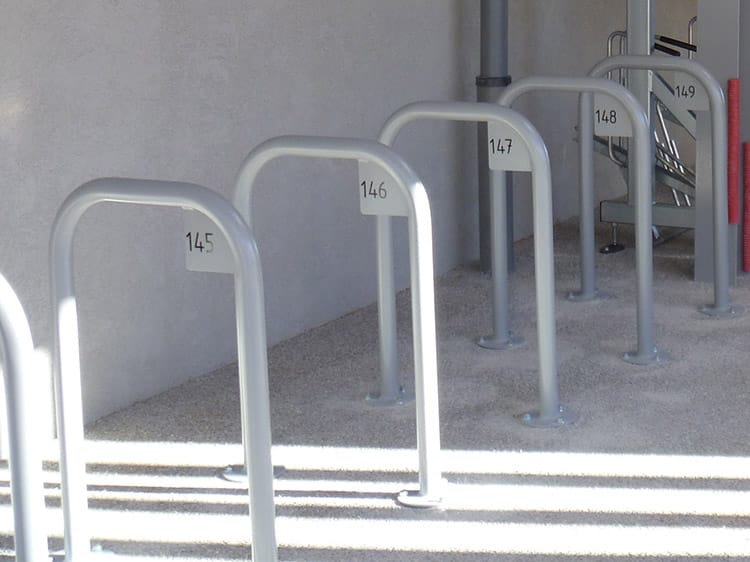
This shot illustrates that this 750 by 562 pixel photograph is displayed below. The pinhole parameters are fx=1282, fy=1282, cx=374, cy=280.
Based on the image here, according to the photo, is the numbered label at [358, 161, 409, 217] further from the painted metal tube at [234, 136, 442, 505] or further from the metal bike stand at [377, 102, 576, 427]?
the metal bike stand at [377, 102, 576, 427]

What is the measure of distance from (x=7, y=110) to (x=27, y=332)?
1476mm

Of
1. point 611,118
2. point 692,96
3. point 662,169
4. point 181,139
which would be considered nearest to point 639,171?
point 611,118

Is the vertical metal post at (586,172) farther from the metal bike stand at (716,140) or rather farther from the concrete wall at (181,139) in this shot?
the concrete wall at (181,139)

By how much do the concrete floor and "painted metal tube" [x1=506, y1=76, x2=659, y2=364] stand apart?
4.2 inches

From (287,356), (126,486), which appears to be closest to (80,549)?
(126,486)

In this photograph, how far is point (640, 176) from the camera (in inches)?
159

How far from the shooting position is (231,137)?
4.19 meters

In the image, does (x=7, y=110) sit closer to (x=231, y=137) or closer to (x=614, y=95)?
(x=231, y=137)

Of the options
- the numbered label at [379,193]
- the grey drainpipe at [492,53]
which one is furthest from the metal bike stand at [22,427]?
the grey drainpipe at [492,53]

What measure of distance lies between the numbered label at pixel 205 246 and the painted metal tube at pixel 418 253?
1.74ft

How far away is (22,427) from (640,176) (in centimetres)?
245

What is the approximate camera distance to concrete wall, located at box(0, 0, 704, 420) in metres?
3.53

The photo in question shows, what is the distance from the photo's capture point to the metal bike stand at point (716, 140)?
14.5 ft

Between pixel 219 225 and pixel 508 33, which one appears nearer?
pixel 219 225
